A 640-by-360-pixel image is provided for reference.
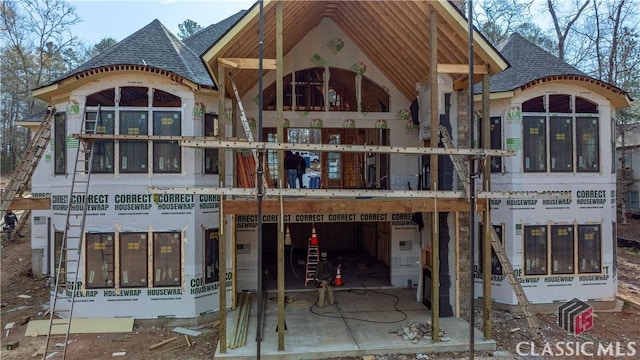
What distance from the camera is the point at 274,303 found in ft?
39.4

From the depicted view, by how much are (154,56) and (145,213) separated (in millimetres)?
4730

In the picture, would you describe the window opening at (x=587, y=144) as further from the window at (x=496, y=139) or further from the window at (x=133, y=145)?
the window at (x=133, y=145)

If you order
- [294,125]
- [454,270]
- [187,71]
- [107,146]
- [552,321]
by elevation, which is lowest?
[552,321]

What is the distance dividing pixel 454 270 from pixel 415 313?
5.31 feet

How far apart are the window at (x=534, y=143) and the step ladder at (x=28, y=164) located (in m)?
14.4

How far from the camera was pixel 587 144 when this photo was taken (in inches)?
490

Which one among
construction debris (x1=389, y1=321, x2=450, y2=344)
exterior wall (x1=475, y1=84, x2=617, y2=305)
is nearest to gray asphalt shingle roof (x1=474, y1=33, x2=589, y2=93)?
exterior wall (x1=475, y1=84, x2=617, y2=305)

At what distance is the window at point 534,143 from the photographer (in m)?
12.2

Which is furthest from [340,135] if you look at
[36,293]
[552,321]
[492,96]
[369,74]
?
[36,293]

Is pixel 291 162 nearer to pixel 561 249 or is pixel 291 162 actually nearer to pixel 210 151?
pixel 210 151

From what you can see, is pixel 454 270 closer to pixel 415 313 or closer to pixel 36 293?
pixel 415 313

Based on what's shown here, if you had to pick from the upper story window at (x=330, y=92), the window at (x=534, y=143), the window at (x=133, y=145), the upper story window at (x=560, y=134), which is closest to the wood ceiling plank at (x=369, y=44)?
the upper story window at (x=330, y=92)

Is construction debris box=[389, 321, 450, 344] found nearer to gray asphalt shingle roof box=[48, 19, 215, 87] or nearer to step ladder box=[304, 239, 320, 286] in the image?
step ladder box=[304, 239, 320, 286]

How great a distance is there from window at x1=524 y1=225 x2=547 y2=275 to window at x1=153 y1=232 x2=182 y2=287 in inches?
413
